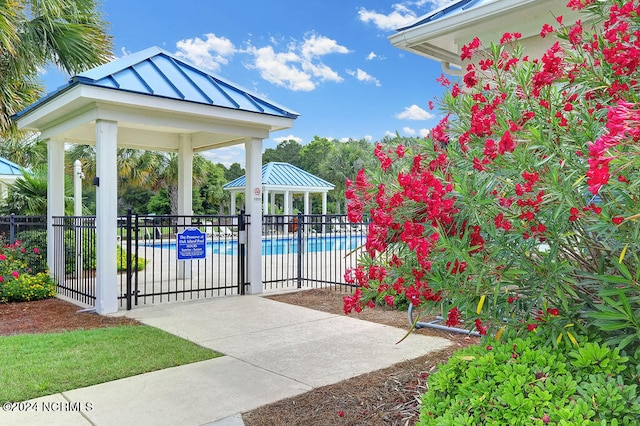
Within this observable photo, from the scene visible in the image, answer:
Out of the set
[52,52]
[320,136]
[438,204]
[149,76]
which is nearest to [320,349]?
[438,204]

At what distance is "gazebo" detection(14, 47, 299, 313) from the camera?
7.10 m

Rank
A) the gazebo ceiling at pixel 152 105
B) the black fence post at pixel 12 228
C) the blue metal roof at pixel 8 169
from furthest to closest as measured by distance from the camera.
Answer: the blue metal roof at pixel 8 169 → the black fence post at pixel 12 228 → the gazebo ceiling at pixel 152 105

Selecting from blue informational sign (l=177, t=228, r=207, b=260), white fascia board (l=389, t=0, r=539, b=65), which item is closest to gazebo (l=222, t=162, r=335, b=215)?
blue informational sign (l=177, t=228, r=207, b=260)

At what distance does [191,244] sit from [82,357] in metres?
3.65

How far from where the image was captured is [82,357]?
4.83 m

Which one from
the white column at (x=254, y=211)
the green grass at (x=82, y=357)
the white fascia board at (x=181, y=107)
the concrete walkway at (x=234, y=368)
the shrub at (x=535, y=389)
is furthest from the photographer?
the white column at (x=254, y=211)

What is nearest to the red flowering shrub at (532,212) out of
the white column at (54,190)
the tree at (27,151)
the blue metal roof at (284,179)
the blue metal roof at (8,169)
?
the white column at (54,190)

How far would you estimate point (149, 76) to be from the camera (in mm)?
7898

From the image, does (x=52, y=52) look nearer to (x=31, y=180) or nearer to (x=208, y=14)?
(x=31, y=180)

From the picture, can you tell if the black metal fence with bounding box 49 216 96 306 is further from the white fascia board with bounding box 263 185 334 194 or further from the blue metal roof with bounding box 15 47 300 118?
the white fascia board with bounding box 263 185 334 194

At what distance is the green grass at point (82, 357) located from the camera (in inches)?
161

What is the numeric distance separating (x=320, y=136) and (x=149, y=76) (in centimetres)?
4891

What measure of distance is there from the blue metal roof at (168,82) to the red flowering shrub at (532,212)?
5585 millimetres

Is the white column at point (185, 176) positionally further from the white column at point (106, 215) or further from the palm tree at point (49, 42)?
the white column at point (106, 215)
